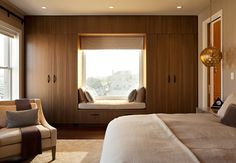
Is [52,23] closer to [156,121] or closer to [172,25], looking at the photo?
[172,25]

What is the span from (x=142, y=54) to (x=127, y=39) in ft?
1.72

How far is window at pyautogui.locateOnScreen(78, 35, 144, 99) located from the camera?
22.3 feet

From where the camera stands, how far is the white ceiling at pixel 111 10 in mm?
5152

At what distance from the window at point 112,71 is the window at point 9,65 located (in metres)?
1.59

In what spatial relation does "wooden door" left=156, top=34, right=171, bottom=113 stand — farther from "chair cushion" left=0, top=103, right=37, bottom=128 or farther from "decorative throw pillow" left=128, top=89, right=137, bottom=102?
"chair cushion" left=0, top=103, right=37, bottom=128

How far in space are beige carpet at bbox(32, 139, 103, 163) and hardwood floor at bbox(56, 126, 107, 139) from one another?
1.26 feet

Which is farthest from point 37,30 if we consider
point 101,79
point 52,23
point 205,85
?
point 205,85

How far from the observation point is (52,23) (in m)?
6.25

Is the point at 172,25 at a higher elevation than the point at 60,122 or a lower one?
higher

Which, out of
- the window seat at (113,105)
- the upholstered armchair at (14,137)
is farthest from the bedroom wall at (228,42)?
the upholstered armchair at (14,137)

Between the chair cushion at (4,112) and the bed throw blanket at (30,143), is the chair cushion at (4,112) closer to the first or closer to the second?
the chair cushion at (4,112)

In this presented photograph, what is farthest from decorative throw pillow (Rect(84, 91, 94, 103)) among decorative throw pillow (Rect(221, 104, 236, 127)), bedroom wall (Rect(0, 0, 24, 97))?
decorative throw pillow (Rect(221, 104, 236, 127))

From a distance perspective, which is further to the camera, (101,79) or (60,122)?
(101,79)

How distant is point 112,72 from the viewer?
22.4 feet
